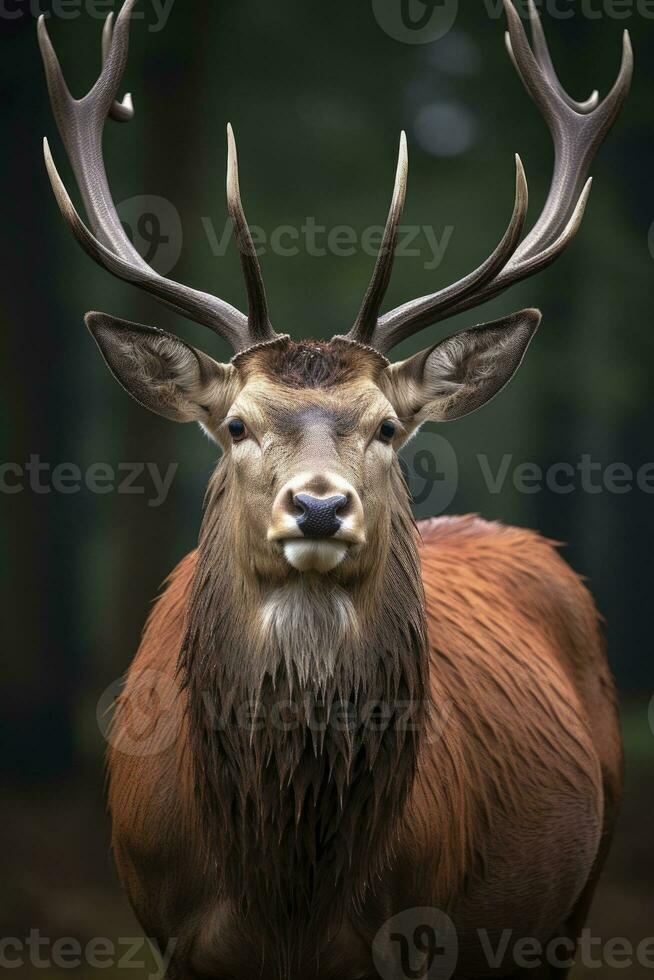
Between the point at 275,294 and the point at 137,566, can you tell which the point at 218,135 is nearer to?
the point at 275,294

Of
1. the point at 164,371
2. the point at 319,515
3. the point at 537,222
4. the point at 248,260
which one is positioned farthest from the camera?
the point at 537,222

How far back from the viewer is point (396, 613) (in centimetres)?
386

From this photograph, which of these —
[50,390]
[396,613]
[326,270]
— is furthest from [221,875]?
[326,270]

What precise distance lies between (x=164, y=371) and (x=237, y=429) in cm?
48

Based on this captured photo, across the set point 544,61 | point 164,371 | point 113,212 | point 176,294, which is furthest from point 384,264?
point 544,61

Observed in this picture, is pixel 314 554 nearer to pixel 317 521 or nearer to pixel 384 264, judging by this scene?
pixel 317 521

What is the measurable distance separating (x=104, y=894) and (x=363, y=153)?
24.5ft

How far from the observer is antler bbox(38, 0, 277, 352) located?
389 cm

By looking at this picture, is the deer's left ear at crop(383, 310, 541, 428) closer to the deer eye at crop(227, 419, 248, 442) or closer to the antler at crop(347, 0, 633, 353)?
the antler at crop(347, 0, 633, 353)

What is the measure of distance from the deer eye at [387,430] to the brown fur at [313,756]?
0.06 meters

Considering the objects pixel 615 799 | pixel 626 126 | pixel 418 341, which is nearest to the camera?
pixel 615 799

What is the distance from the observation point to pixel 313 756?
146 inches

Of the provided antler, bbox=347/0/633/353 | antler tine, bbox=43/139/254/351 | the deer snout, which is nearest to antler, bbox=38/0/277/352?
antler tine, bbox=43/139/254/351

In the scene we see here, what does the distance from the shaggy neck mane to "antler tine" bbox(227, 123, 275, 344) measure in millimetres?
494
